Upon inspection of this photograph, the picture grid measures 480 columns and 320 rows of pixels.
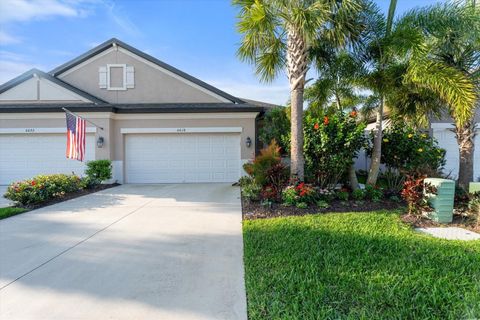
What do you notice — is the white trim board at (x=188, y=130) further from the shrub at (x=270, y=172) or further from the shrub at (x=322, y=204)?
the shrub at (x=322, y=204)

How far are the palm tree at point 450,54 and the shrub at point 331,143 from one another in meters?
1.88

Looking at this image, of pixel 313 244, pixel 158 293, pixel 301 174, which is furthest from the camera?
pixel 301 174

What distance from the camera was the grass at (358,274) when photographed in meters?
2.64

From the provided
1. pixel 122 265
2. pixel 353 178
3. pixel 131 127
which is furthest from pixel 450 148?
pixel 131 127

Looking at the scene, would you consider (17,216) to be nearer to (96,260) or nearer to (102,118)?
(96,260)

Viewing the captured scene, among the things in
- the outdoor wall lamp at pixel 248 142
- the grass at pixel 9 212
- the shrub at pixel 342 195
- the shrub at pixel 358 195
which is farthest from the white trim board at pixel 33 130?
the shrub at pixel 358 195

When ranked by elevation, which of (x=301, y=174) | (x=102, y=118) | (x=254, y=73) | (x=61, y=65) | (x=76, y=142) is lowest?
(x=301, y=174)

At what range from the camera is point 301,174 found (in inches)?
293

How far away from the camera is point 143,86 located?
13.4m

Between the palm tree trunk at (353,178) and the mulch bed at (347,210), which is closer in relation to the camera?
the mulch bed at (347,210)

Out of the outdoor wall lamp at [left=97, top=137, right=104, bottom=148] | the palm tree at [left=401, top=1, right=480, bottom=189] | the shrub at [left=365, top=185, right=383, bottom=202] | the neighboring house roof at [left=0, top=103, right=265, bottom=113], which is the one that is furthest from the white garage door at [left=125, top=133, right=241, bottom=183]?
the palm tree at [left=401, top=1, right=480, bottom=189]

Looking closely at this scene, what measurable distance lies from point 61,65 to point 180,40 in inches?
276

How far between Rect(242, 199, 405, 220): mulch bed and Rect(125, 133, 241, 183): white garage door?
5.10 meters

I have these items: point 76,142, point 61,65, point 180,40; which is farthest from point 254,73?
point 61,65
